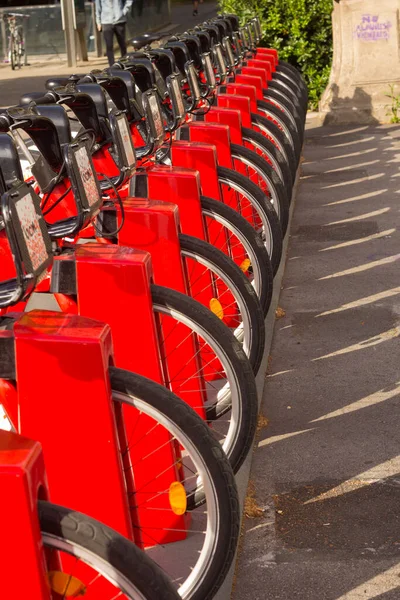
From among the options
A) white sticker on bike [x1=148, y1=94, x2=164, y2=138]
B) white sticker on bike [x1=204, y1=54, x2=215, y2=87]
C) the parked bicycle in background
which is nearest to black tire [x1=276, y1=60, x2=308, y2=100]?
white sticker on bike [x1=204, y1=54, x2=215, y2=87]

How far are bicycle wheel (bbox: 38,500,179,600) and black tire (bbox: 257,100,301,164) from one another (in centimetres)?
641

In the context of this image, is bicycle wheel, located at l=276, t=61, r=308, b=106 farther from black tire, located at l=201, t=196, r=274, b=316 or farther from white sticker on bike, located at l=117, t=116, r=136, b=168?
white sticker on bike, located at l=117, t=116, r=136, b=168

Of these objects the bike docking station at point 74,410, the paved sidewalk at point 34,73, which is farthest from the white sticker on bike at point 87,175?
the paved sidewalk at point 34,73

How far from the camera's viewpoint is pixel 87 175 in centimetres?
380

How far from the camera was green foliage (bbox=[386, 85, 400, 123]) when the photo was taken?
12938 mm

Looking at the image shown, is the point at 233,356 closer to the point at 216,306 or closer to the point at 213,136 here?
the point at 216,306

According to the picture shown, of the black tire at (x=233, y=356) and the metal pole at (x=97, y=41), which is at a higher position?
the black tire at (x=233, y=356)

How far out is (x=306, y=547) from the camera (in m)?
3.75

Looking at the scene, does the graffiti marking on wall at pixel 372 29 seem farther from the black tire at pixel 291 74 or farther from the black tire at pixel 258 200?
the black tire at pixel 258 200

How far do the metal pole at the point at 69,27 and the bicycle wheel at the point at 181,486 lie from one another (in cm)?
1820

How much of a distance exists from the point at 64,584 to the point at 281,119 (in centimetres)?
657

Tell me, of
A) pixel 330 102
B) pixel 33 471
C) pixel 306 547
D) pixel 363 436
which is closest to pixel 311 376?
pixel 363 436

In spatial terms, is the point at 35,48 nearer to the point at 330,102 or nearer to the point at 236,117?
the point at 330,102

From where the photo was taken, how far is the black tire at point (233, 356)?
142 inches
